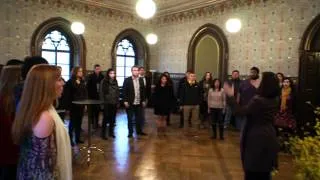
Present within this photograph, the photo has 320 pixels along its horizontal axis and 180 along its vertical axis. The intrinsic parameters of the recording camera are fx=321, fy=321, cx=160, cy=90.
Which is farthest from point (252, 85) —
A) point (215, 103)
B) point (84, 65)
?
point (84, 65)

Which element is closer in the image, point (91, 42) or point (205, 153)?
point (205, 153)

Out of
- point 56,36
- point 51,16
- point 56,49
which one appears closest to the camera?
point 51,16

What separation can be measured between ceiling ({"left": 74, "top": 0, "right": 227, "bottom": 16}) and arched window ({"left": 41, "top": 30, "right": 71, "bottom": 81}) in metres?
1.60

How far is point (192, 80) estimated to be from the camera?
820 cm

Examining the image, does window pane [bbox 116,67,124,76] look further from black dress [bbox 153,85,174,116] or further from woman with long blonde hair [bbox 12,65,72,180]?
woman with long blonde hair [bbox 12,65,72,180]

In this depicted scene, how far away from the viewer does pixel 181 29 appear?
12.8 meters

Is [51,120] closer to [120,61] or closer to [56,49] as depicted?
[56,49]

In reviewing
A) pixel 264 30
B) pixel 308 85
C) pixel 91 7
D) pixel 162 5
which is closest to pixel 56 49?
pixel 91 7

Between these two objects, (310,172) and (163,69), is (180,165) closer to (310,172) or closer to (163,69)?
(310,172)

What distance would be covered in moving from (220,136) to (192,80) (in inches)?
61.8

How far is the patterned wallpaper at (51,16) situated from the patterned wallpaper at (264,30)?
2883 mm

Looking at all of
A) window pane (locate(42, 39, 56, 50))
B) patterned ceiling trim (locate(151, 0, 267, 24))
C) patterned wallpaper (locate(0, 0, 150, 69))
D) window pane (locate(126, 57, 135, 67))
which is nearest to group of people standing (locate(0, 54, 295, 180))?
patterned ceiling trim (locate(151, 0, 267, 24))

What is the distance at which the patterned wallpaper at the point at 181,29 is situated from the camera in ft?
29.3

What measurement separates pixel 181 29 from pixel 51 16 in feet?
16.1
